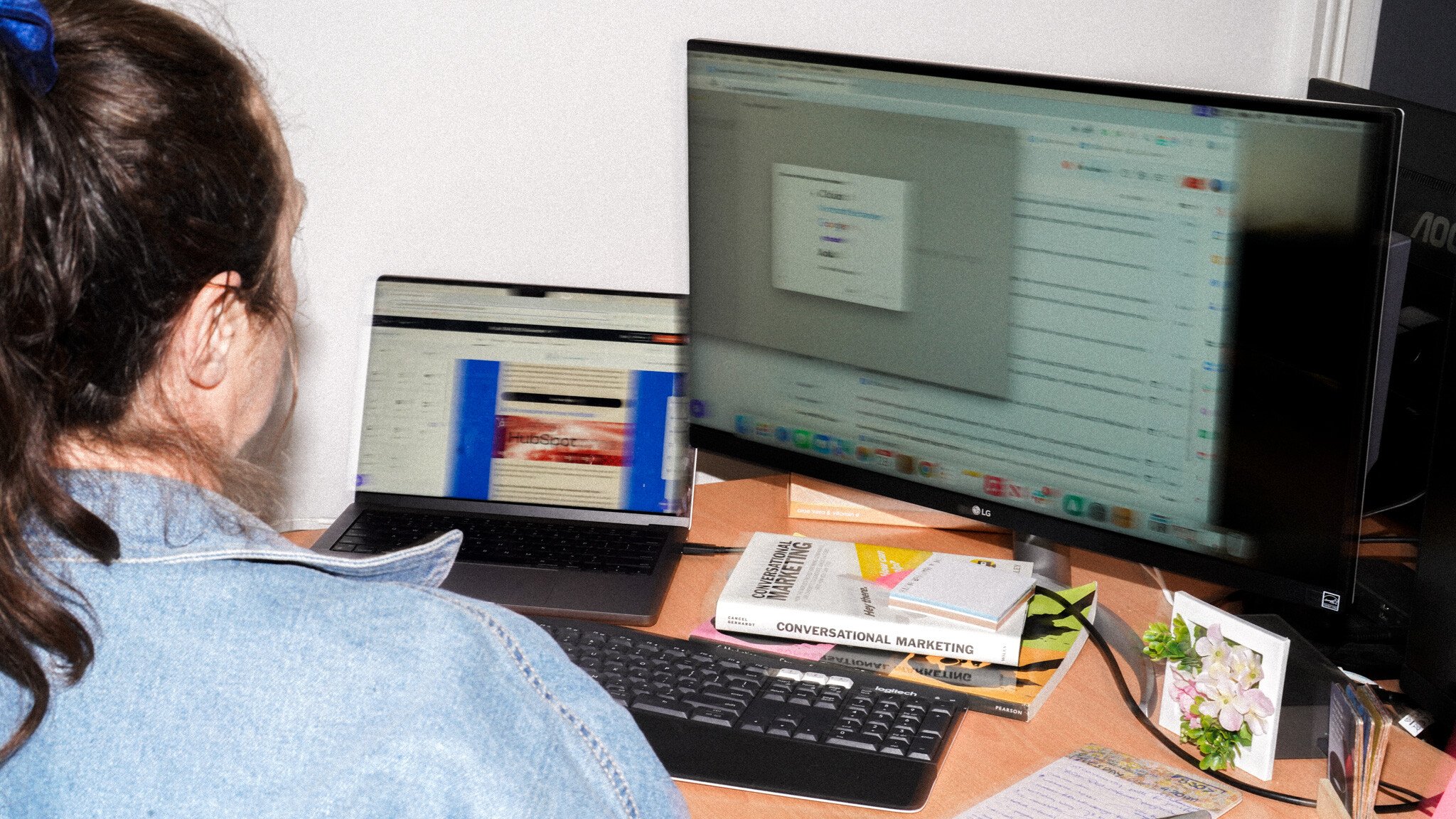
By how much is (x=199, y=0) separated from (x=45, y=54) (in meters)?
0.84

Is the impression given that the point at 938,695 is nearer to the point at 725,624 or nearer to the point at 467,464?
the point at 725,624

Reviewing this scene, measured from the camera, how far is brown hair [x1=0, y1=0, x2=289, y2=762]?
0.52 m

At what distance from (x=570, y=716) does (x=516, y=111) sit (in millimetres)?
907

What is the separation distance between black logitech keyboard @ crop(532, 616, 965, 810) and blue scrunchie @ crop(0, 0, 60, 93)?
560mm

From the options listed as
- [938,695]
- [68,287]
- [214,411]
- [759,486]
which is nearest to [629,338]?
[759,486]

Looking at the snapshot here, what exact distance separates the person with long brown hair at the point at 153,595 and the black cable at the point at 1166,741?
50 centimetres

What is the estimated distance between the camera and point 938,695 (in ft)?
3.18

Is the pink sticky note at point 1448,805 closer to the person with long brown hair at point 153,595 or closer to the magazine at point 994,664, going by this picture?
the magazine at point 994,664

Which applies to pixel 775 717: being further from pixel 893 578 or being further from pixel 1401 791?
pixel 1401 791

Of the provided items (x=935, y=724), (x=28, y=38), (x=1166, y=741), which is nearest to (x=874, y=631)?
(x=935, y=724)

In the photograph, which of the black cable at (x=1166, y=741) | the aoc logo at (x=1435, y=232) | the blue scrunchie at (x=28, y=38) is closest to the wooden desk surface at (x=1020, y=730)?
the black cable at (x=1166, y=741)

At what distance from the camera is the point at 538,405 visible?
1282mm

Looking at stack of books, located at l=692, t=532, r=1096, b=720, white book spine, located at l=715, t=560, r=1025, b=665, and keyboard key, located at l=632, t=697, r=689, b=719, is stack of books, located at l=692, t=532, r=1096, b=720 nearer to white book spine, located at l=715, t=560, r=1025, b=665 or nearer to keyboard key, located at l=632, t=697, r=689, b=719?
white book spine, located at l=715, t=560, r=1025, b=665

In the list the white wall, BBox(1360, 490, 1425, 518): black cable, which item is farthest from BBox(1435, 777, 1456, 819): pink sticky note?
the white wall
